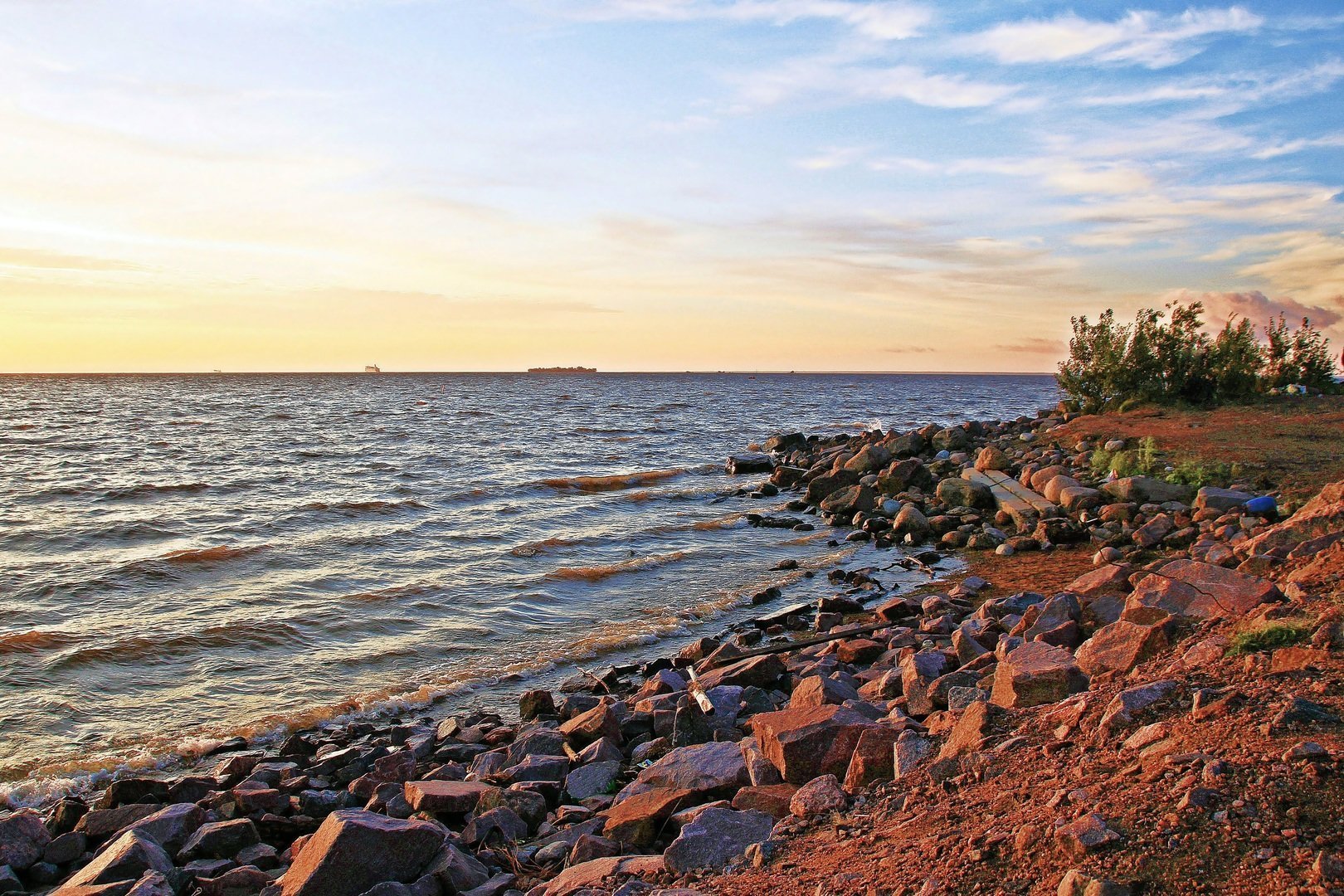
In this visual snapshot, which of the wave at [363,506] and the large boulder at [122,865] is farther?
the wave at [363,506]

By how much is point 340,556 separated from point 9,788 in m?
7.56

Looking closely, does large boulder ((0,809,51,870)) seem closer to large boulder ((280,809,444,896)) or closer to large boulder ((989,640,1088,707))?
large boulder ((280,809,444,896))

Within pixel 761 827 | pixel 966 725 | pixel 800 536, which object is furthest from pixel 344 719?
pixel 800 536

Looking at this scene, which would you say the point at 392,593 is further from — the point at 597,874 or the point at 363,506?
the point at 597,874

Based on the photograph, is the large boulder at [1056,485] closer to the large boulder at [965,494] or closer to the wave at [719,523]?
the large boulder at [965,494]

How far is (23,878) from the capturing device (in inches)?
207

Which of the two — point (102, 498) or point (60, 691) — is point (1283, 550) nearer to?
point (60, 691)

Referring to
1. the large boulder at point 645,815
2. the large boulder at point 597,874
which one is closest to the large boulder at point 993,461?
the large boulder at point 645,815

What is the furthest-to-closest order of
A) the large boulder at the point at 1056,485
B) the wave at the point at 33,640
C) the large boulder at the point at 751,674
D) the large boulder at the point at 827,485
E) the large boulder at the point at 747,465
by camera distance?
the large boulder at the point at 747,465 → the large boulder at the point at 827,485 → the large boulder at the point at 1056,485 → the wave at the point at 33,640 → the large boulder at the point at 751,674

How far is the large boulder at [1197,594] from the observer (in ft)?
18.4

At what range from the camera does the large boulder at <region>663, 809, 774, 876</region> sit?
4098mm

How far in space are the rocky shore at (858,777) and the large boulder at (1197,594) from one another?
0.03m

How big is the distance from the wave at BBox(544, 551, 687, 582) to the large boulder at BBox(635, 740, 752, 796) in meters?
7.63

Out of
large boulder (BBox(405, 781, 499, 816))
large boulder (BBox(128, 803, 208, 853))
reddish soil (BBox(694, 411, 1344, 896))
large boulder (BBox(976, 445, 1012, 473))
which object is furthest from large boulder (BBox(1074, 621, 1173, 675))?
large boulder (BBox(976, 445, 1012, 473))
